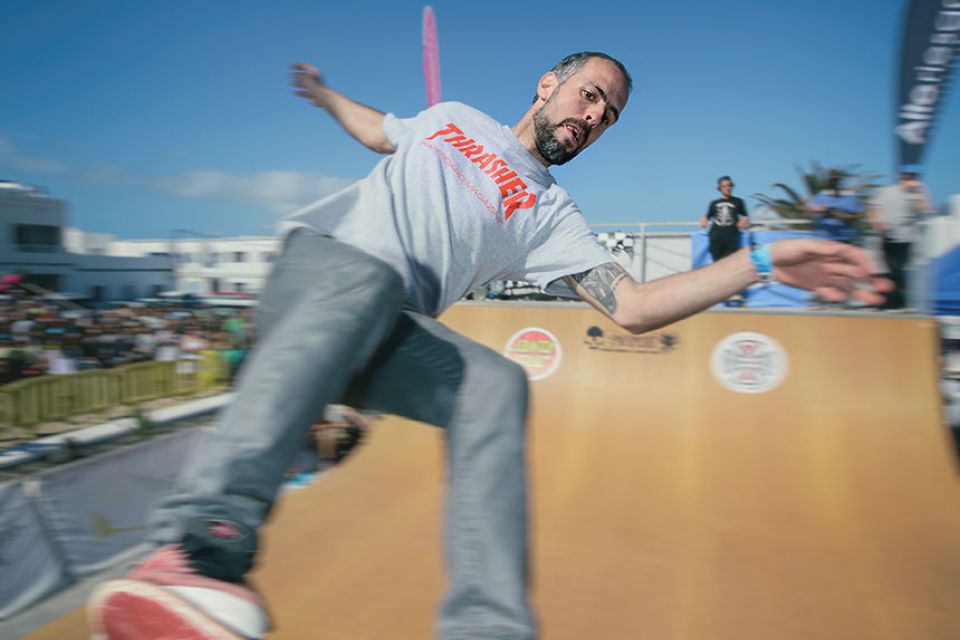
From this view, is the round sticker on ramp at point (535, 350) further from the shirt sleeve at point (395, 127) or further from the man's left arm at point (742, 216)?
the shirt sleeve at point (395, 127)

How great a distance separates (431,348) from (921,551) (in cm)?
397

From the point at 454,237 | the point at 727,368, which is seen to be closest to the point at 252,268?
the point at 727,368

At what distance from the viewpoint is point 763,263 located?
1453mm

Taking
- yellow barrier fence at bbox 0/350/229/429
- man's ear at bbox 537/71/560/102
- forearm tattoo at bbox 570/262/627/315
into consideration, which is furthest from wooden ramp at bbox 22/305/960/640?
yellow barrier fence at bbox 0/350/229/429

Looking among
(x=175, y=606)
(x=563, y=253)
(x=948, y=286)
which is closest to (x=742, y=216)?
(x=948, y=286)

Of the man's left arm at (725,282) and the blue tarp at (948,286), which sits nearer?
the man's left arm at (725,282)

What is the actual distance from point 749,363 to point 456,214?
4.41 metres

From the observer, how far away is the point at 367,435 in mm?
6145

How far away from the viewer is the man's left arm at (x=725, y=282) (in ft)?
4.58

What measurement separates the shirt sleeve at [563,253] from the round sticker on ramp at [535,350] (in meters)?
4.21

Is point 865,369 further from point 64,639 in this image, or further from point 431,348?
point 64,639

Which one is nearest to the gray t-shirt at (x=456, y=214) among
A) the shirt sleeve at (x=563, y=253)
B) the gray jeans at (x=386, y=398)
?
the shirt sleeve at (x=563, y=253)

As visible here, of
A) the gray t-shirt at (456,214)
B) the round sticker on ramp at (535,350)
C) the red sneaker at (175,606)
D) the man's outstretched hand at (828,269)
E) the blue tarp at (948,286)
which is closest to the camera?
the red sneaker at (175,606)

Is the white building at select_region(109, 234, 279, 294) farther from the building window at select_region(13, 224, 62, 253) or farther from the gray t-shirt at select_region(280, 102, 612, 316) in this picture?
the gray t-shirt at select_region(280, 102, 612, 316)
